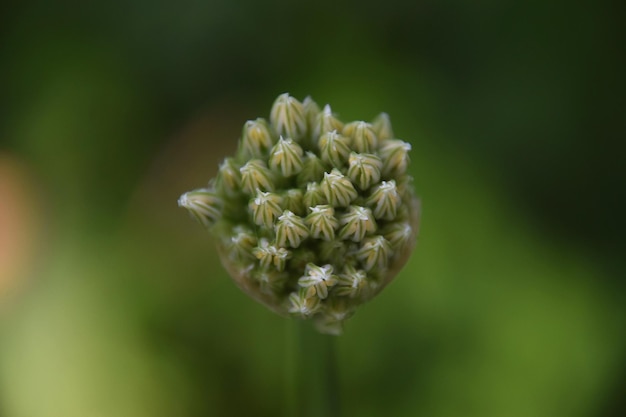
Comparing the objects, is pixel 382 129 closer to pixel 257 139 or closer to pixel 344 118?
pixel 257 139

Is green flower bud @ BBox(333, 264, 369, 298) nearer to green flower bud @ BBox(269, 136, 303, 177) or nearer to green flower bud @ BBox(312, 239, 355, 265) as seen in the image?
green flower bud @ BBox(312, 239, 355, 265)

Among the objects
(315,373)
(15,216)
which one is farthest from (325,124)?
(15,216)

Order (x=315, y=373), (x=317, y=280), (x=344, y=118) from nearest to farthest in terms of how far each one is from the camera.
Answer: (x=317, y=280) → (x=315, y=373) → (x=344, y=118)

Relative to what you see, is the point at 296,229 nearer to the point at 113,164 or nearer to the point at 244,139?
the point at 244,139

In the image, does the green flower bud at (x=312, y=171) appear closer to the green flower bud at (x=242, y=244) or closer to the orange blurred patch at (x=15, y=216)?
the green flower bud at (x=242, y=244)

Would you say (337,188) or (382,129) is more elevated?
(382,129)

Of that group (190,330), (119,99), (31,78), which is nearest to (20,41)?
(31,78)
